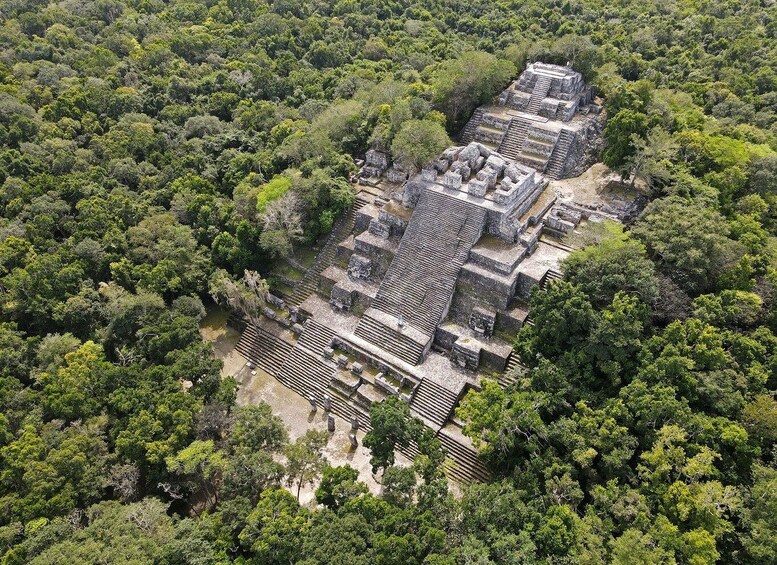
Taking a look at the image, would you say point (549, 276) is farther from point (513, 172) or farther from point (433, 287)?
point (513, 172)

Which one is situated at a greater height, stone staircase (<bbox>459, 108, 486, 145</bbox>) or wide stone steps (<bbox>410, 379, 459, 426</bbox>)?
stone staircase (<bbox>459, 108, 486, 145</bbox>)

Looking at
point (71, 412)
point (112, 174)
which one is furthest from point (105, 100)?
point (71, 412)

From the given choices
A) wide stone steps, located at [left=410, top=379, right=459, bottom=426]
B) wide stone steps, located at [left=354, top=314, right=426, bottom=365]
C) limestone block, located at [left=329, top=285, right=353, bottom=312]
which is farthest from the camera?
limestone block, located at [left=329, top=285, right=353, bottom=312]

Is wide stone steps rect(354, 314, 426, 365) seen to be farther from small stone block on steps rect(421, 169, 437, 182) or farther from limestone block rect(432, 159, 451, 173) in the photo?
limestone block rect(432, 159, 451, 173)

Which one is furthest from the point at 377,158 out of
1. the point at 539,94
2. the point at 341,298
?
the point at 539,94

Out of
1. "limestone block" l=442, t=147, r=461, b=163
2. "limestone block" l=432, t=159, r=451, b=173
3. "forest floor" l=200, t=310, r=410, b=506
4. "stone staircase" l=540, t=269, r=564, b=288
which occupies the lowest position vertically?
"forest floor" l=200, t=310, r=410, b=506

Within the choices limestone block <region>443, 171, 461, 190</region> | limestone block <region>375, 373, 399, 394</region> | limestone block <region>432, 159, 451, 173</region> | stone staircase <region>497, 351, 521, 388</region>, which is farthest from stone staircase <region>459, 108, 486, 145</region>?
limestone block <region>375, 373, 399, 394</region>

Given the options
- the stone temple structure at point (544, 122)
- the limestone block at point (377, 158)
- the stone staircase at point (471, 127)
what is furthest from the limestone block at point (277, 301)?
the stone temple structure at point (544, 122)
